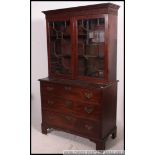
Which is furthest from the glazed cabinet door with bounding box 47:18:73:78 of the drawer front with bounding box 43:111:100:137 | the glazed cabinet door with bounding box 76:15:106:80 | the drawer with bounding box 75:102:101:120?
the drawer front with bounding box 43:111:100:137

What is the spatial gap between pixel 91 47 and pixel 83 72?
1.07ft

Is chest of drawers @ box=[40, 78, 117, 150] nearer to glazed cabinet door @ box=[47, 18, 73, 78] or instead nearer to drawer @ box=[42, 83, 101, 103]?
drawer @ box=[42, 83, 101, 103]

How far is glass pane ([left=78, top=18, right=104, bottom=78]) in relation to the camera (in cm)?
250

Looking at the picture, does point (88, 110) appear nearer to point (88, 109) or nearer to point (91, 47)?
point (88, 109)

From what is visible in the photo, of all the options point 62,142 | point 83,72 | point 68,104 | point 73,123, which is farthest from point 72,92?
point 62,142

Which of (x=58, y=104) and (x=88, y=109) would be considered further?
(x=58, y=104)

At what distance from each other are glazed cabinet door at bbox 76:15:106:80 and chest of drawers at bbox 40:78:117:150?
169mm

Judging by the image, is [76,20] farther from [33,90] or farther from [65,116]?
[33,90]

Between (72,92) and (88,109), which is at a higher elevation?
(72,92)

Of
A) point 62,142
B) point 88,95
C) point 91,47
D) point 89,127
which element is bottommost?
point 62,142

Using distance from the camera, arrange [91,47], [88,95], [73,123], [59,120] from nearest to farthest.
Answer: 1. [88,95]
2. [91,47]
3. [73,123]
4. [59,120]

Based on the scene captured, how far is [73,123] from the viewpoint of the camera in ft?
8.96

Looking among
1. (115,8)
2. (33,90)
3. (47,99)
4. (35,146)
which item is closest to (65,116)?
(47,99)

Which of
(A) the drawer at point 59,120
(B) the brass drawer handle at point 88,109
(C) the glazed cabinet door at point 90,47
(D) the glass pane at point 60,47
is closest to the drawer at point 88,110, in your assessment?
(B) the brass drawer handle at point 88,109
